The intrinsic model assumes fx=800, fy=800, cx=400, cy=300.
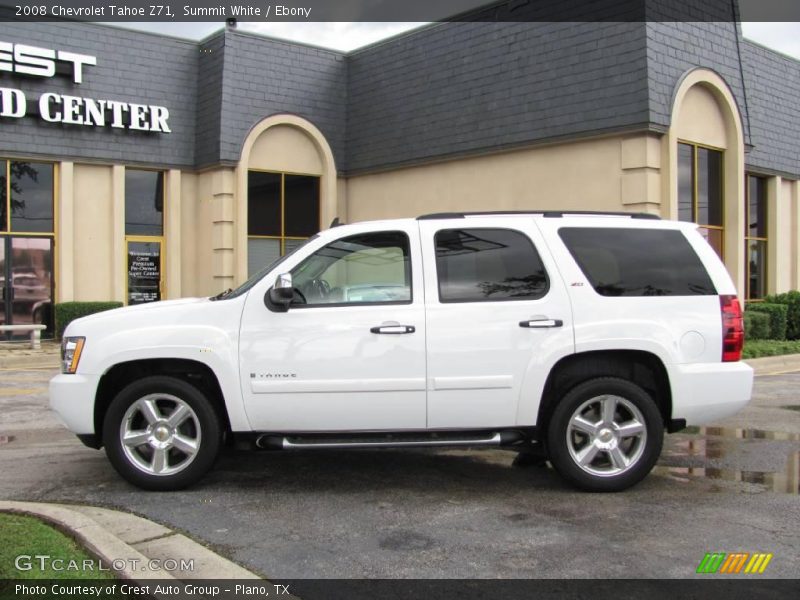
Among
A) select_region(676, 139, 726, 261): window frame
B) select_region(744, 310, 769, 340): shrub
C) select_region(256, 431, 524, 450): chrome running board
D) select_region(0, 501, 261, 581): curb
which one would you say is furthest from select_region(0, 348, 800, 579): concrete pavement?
select_region(676, 139, 726, 261): window frame

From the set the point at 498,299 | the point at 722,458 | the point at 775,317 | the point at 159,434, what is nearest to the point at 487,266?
the point at 498,299

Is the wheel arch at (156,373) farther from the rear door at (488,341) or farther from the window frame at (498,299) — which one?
the window frame at (498,299)

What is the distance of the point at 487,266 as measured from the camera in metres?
5.91

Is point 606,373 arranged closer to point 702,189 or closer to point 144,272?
point 702,189

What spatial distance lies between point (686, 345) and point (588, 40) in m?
11.0

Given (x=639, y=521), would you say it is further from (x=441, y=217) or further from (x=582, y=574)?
(x=441, y=217)

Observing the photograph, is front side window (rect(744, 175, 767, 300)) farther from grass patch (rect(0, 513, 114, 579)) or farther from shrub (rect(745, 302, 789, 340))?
grass patch (rect(0, 513, 114, 579))

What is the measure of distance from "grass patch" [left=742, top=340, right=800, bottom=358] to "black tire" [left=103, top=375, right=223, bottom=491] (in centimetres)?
1136

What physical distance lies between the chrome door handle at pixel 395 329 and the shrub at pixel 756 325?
12.4 meters

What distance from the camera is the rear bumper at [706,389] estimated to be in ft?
19.0

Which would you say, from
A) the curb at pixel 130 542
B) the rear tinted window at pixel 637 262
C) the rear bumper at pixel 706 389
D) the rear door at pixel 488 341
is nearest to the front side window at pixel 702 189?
the rear tinted window at pixel 637 262

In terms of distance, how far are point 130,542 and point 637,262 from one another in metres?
3.97

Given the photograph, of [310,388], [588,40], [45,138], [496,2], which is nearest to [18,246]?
[45,138]

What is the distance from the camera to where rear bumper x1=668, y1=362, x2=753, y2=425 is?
5.78 m
